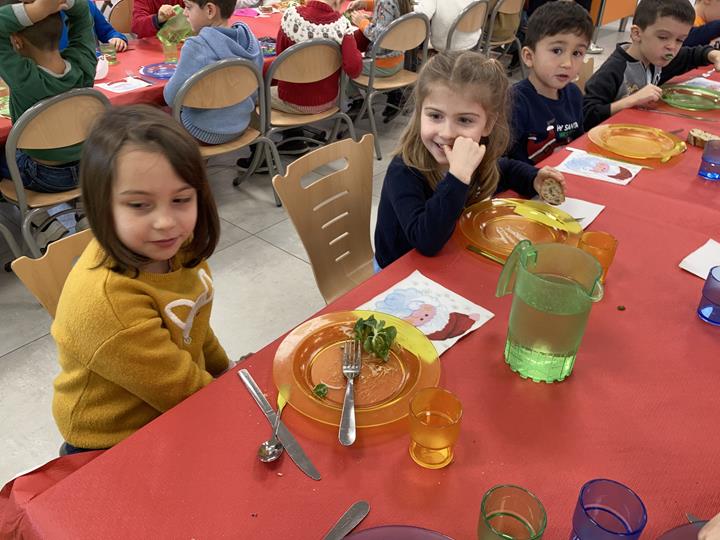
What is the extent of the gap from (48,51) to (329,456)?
92.3 inches

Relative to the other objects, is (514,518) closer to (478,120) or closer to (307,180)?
(478,120)

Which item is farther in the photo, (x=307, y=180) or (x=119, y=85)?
(x=307, y=180)

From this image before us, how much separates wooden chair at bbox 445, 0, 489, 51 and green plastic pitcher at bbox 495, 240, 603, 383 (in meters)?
3.48

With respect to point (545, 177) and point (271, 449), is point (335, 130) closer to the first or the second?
point (545, 177)

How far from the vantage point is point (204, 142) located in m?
2.98

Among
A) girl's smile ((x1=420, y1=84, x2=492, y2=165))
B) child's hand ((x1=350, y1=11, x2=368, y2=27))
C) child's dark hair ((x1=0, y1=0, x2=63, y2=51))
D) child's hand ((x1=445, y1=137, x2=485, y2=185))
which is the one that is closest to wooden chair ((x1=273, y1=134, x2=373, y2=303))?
girl's smile ((x1=420, y1=84, x2=492, y2=165))

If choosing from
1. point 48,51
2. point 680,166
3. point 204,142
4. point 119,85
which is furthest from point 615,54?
point 48,51

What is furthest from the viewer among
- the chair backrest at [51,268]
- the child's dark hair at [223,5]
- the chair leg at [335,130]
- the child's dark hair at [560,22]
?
the chair leg at [335,130]

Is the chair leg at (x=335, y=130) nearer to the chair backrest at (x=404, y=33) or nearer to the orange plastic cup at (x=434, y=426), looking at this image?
the chair backrest at (x=404, y=33)

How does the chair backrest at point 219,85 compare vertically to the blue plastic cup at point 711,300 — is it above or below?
below

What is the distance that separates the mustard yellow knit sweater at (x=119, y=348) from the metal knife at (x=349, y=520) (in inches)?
20.0

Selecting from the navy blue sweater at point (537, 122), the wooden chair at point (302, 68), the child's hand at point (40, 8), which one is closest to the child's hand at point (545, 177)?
the navy blue sweater at point (537, 122)

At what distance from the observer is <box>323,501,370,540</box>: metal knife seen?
782 millimetres

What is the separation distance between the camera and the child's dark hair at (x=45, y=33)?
2348 millimetres
